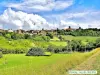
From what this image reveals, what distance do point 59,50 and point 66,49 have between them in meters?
4.41

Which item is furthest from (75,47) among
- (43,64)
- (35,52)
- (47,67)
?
(47,67)

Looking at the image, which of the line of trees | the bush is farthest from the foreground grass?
the line of trees

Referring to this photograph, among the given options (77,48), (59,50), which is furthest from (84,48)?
(59,50)

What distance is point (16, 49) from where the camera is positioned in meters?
135

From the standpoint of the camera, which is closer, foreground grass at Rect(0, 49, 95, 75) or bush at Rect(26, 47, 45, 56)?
foreground grass at Rect(0, 49, 95, 75)

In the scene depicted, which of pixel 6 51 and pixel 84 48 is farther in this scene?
pixel 84 48

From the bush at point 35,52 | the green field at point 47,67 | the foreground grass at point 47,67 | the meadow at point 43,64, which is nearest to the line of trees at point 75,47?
the meadow at point 43,64

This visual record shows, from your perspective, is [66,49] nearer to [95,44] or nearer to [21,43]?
[95,44]

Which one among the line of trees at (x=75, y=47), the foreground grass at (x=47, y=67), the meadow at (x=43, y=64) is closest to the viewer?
the foreground grass at (x=47, y=67)

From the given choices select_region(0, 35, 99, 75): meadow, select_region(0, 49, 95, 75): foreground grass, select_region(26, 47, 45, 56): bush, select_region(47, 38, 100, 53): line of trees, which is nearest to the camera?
select_region(0, 49, 95, 75): foreground grass

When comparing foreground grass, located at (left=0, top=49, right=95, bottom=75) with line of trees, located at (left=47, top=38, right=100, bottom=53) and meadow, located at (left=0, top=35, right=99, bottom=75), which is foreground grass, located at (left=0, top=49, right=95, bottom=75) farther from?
line of trees, located at (left=47, top=38, right=100, bottom=53)

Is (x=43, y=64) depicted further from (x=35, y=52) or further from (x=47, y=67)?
(x=35, y=52)

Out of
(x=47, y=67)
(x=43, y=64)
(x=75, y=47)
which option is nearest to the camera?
(x=47, y=67)

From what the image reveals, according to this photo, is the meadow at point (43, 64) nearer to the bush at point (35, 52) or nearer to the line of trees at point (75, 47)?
the line of trees at point (75, 47)
